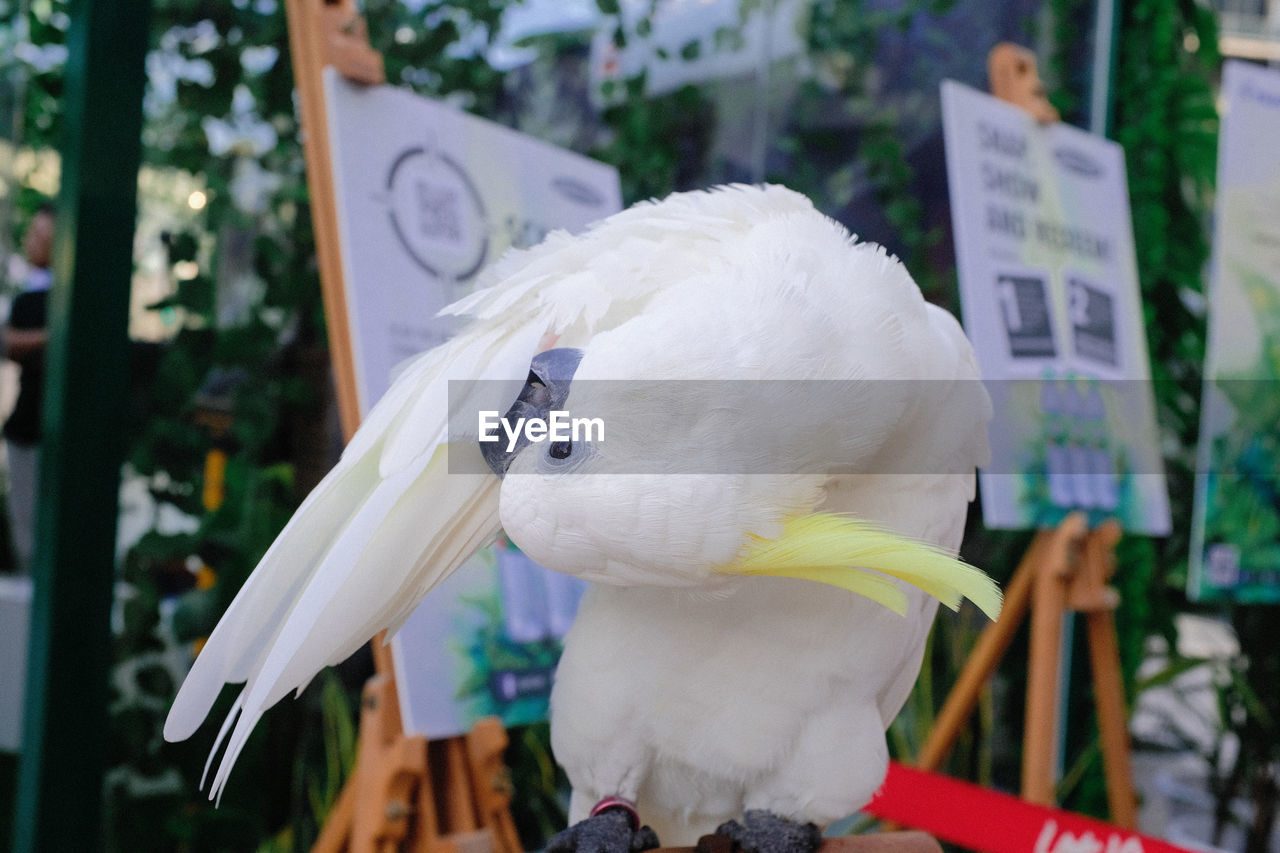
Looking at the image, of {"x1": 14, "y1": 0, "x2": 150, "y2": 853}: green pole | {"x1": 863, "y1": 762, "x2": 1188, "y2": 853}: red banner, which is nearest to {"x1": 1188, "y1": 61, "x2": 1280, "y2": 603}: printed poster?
{"x1": 863, "y1": 762, "x2": 1188, "y2": 853}: red banner

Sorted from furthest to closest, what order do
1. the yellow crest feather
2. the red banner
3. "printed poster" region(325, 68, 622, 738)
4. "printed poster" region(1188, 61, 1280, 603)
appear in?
1. "printed poster" region(1188, 61, 1280, 603)
2. "printed poster" region(325, 68, 622, 738)
3. the red banner
4. the yellow crest feather

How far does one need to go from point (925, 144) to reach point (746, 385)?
1899 millimetres

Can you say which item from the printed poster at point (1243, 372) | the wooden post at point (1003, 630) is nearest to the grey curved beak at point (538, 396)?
the wooden post at point (1003, 630)

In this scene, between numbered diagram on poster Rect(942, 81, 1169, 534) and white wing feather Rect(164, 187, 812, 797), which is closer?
white wing feather Rect(164, 187, 812, 797)

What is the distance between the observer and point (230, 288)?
1719mm

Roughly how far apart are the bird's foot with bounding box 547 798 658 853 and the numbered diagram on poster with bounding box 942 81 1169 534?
1.02m

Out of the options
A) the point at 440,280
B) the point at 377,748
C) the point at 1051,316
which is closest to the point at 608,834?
the point at 377,748

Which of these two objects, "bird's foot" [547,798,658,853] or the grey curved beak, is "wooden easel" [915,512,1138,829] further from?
the grey curved beak

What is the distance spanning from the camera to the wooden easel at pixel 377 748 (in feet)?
3.68

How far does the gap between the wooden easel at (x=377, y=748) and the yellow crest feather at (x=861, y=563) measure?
659 mm

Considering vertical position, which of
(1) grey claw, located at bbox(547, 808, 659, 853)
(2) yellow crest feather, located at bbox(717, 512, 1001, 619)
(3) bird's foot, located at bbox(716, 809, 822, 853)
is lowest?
(1) grey claw, located at bbox(547, 808, 659, 853)

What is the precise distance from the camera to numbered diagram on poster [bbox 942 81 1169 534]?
1643mm

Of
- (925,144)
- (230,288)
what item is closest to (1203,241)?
(925,144)

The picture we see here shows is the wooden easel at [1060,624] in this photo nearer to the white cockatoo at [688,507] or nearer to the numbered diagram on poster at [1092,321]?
the numbered diagram on poster at [1092,321]
